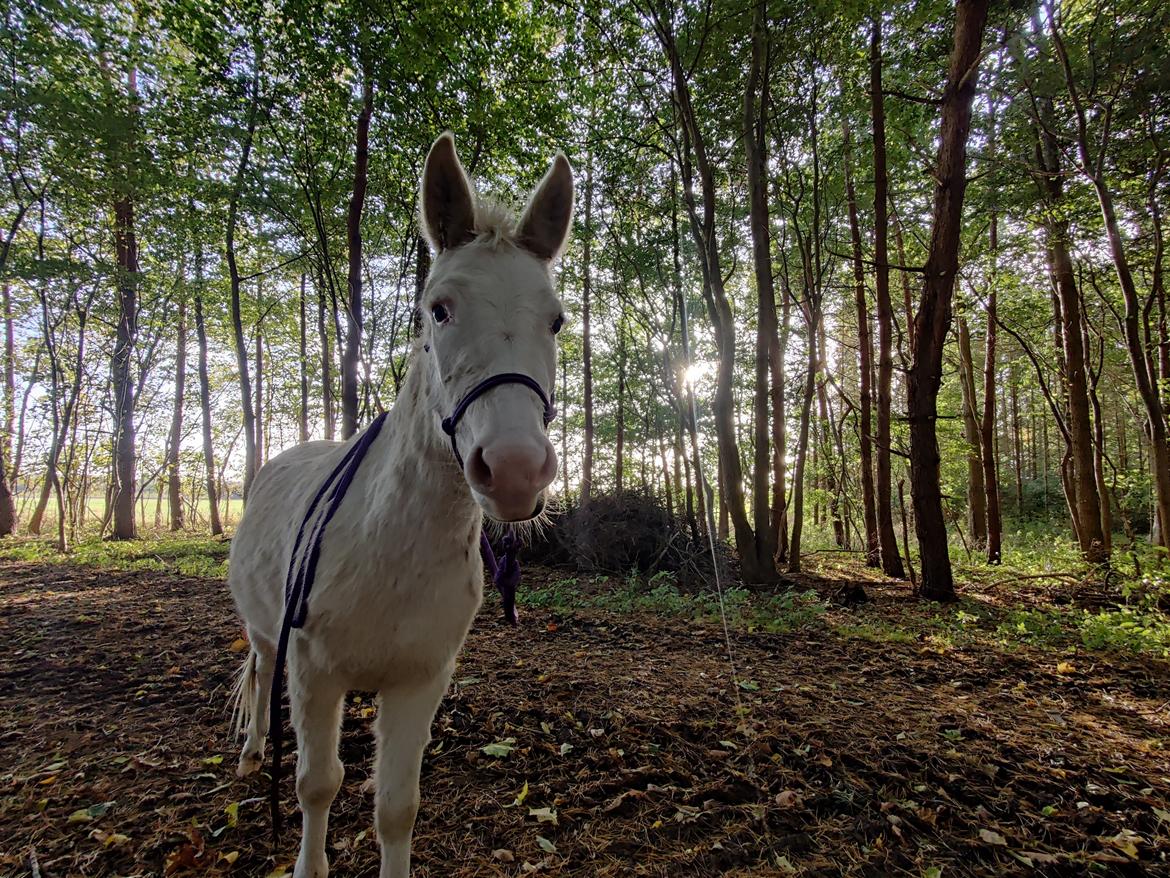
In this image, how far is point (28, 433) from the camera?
15531 mm

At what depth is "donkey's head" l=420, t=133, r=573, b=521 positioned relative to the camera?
110 centimetres

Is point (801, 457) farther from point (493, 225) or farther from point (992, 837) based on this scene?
point (493, 225)

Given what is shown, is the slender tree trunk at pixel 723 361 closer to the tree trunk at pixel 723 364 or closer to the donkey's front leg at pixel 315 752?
the tree trunk at pixel 723 364

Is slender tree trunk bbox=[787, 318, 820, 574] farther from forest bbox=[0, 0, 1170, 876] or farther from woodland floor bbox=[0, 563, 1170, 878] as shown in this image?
woodland floor bbox=[0, 563, 1170, 878]

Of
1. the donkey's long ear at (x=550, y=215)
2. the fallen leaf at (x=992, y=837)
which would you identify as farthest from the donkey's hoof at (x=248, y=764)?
the fallen leaf at (x=992, y=837)

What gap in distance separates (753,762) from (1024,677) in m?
2.94

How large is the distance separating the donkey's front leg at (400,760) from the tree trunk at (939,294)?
681 cm

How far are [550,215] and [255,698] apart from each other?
322 centimetres

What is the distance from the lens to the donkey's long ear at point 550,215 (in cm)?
172

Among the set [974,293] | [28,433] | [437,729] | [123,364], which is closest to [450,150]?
[437,729]

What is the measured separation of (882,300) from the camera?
7.87 m

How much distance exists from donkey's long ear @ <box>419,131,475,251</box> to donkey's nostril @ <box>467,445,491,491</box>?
2.88 feet

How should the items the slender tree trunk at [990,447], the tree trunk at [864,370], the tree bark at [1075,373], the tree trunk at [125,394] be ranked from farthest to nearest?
the tree trunk at [125,394] → the slender tree trunk at [990,447] → the tree trunk at [864,370] → the tree bark at [1075,373]

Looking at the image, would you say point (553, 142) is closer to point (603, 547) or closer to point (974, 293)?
point (603, 547)
